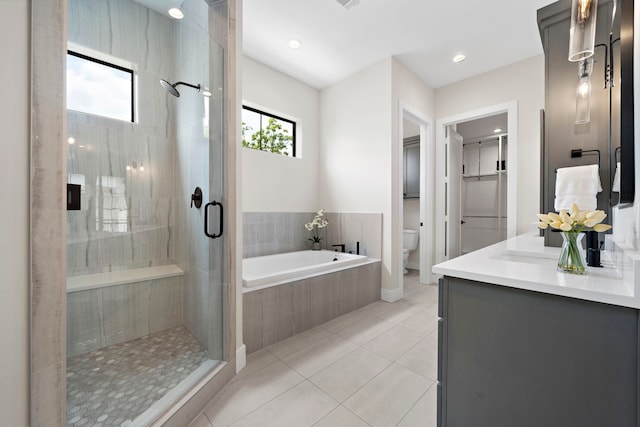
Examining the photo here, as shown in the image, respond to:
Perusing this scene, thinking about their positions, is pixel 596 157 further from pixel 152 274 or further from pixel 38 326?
pixel 152 274

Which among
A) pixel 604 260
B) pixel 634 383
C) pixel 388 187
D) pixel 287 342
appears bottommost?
pixel 287 342

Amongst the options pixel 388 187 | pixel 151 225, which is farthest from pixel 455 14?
pixel 151 225

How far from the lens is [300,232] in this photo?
3.53 meters

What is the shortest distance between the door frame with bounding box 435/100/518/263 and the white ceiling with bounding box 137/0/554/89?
1.74 ft

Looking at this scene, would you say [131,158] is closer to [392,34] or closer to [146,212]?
[146,212]

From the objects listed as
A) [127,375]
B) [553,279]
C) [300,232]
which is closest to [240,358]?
[127,375]

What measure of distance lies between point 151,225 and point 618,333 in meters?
2.53

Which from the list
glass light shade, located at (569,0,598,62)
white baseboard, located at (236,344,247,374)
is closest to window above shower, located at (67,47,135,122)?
white baseboard, located at (236,344,247,374)

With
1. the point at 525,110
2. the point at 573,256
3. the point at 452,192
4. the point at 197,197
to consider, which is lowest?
the point at 573,256

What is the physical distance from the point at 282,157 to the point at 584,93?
2.73m

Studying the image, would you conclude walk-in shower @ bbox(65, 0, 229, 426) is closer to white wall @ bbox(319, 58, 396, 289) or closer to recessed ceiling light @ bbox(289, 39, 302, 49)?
recessed ceiling light @ bbox(289, 39, 302, 49)

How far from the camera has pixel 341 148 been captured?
350 centimetres

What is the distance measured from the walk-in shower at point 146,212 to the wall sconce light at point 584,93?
7.19 ft

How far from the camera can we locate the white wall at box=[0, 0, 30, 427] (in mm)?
735
